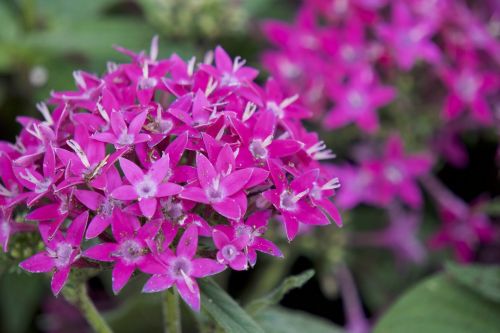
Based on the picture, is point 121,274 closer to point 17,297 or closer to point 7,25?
point 17,297

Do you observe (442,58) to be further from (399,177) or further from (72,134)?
(72,134)

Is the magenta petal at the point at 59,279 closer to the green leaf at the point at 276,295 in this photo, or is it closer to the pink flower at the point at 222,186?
the pink flower at the point at 222,186

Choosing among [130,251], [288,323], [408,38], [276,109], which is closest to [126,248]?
[130,251]

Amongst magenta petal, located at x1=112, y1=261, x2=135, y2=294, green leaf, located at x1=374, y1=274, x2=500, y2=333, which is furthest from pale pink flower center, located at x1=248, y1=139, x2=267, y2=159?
green leaf, located at x1=374, y1=274, x2=500, y2=333

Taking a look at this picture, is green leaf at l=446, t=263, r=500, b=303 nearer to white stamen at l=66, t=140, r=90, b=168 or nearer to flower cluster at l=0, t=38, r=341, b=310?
flower cluster at l=0, t=38, r=341, b=310

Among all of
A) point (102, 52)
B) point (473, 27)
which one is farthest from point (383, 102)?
point (102, 52)
